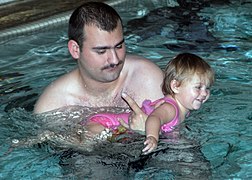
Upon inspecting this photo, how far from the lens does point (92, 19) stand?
453 centimetres

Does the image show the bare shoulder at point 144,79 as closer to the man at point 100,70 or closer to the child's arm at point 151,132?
the man at point 100,70

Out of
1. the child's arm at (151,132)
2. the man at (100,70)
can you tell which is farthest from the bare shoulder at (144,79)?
the child's arm at (151,132)

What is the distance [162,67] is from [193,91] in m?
1.81

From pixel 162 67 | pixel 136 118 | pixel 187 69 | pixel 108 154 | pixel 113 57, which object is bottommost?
pixel 162 67

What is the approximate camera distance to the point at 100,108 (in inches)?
194

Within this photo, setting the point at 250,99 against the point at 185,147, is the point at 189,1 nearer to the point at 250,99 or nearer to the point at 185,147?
the point at 250,99

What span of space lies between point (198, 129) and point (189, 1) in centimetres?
425

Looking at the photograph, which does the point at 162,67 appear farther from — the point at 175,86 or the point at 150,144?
the point at 150,144

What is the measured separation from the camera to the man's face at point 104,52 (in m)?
4.42

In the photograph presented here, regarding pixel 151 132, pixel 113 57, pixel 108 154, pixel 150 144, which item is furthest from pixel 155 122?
pixel 113 57

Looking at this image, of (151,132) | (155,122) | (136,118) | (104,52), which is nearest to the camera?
(151,132)

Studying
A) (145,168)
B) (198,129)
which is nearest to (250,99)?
(198,129)

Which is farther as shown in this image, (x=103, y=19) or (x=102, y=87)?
(x=102, y=87)

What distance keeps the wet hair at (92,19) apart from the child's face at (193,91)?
2.06ft
